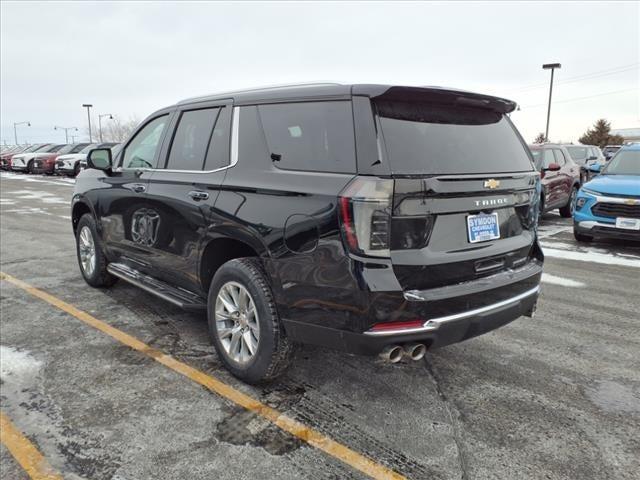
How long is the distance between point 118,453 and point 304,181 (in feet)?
5.67

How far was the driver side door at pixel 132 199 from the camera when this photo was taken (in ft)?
14.0

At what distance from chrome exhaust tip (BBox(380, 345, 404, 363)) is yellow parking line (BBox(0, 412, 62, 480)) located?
5.45 ft

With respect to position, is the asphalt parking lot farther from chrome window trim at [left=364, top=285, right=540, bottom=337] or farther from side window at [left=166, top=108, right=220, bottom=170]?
side window at [left=166, top=108, right=220, bottom=170]

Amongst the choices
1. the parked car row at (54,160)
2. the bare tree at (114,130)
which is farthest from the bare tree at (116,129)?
the parked car row at (54,160)

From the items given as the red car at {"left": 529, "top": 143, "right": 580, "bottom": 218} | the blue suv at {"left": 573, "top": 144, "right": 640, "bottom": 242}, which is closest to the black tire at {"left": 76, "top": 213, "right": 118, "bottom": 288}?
the blue suv at {"left": 573, "top": 144, "right": 640, "bottom": 242}

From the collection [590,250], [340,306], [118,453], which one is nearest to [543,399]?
[340,306]

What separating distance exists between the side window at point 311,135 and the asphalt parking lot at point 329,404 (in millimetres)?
1455

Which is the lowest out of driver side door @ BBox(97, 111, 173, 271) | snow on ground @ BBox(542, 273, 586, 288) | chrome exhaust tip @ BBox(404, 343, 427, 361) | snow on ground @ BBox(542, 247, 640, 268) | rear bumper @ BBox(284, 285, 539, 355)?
snow on ground @ BBox(542, 247, 640, 268)

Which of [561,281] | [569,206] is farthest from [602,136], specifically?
[561,281]

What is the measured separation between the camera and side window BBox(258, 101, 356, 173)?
2707 mm

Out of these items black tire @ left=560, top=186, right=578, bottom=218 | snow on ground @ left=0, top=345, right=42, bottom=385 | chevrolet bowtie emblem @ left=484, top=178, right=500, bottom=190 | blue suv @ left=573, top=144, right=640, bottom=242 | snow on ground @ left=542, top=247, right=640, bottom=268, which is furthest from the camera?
black tire @ left=560, top=186, right=578, bottom=218

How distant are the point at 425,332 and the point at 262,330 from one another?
100cm

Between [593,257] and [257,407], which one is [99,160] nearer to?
[257,407]

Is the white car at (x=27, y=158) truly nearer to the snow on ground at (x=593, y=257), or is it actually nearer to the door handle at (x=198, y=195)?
the snow on ground at (x=593, y=257)
